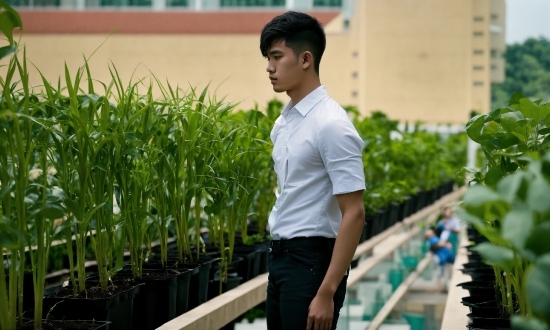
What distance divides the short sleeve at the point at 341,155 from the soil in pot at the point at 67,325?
0.54 m

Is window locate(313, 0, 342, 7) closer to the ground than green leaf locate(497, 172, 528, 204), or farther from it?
farther from it

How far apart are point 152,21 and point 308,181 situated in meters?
31.6

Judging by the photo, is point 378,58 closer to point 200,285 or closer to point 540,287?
point 200,285

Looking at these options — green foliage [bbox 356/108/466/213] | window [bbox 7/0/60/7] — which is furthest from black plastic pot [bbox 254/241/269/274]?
window [bbox 7/0/60/7]

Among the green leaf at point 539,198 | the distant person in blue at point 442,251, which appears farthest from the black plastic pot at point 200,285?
the distant person in blue at point 442,251

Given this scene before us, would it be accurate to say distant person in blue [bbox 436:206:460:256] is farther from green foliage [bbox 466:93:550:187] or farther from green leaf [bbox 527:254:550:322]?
green leaf [bbox 527:254:550:322]

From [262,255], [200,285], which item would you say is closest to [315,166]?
[200,285]

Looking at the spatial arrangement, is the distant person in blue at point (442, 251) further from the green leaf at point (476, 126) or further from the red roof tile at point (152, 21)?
the red roof tile at point (152, 21)

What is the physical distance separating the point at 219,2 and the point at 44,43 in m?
7.55

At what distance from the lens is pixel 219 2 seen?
36.1m

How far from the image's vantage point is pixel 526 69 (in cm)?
4409

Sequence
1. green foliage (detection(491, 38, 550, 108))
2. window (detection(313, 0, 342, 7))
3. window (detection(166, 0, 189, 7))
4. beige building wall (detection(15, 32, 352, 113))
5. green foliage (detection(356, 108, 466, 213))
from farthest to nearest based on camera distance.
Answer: green foliage (detection(491, 38, 550, 108)), window (detection(166, 0, 189, 7)), window (detection(313, 0, 342, 7)), beige building wall (detection(15, 32, 352, 113)), green foliage (detection(356, 108, 466, 213))

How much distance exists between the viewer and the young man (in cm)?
166

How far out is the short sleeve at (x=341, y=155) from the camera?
1647 millimetres
